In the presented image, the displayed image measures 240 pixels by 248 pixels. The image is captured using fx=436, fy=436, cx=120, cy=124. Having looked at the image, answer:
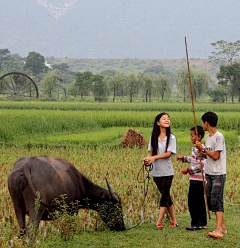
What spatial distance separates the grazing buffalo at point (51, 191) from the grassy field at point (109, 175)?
0.24m

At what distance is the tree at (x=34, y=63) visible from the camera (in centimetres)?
9475

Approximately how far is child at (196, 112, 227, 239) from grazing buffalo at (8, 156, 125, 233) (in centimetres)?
102

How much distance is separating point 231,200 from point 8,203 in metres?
3.23

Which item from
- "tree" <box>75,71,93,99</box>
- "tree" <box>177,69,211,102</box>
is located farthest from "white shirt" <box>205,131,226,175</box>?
"tree" <box>75,71,93,99</box>

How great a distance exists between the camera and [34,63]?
94.9m

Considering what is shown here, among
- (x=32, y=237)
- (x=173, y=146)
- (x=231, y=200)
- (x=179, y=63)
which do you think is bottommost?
(x=231, y=200)

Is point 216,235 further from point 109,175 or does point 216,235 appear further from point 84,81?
point 84,81

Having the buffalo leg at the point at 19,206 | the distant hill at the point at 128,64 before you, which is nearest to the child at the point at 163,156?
the buffalo leg at the point at 19,206

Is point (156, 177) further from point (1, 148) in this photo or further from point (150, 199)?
point (1, 148)

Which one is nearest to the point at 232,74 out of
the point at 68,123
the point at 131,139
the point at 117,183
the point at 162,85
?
the point at 162,85

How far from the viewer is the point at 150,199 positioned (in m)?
6.42

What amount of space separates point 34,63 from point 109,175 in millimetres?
89820

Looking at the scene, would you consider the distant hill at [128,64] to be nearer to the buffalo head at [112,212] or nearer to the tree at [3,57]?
the tree at [3,57]

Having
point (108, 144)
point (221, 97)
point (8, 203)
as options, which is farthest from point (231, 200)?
point (221, 97)
